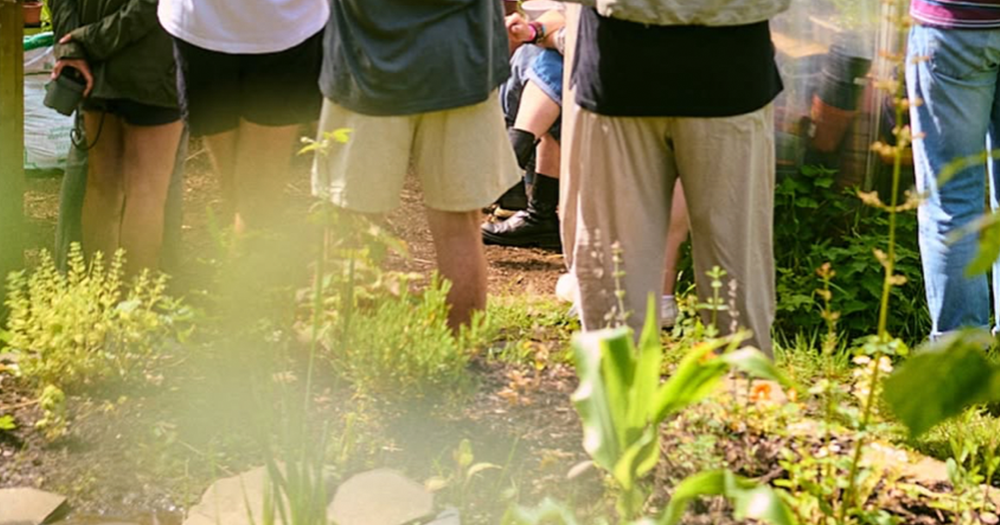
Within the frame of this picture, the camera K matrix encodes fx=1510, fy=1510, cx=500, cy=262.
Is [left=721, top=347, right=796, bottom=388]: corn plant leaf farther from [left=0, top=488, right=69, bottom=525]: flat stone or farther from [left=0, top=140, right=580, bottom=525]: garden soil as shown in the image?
[left=0, top=488, right=69, bottom=525]: flat stone

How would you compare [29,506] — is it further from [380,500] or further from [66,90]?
[66,90]

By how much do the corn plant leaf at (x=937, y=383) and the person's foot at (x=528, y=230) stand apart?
17.7ft

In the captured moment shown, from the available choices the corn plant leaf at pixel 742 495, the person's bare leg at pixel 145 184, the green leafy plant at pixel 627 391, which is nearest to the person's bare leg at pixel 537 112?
the person's bare leg at pixel 145 184

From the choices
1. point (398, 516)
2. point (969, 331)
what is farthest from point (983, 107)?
point (969, 331)

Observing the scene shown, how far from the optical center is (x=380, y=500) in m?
3.16

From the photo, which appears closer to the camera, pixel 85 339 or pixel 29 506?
pixel 29 506

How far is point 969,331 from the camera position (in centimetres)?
88

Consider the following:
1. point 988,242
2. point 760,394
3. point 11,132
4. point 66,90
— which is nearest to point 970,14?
point 760,394

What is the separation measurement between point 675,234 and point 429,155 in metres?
1.21

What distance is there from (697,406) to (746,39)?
895 mm

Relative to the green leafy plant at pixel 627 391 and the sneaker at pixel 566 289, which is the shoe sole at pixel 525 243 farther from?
the green leafy plant at pixel 627 391

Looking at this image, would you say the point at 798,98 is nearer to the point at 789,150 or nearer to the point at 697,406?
the point at 789,150

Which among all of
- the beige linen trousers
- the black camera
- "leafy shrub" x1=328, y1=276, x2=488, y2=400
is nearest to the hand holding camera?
the black camera

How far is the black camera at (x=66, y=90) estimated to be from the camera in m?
4.54
